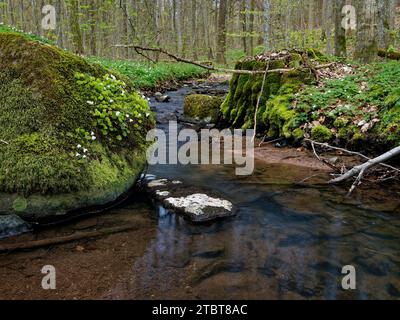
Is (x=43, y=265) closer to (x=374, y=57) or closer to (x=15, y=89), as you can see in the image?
(x=15, y=89)

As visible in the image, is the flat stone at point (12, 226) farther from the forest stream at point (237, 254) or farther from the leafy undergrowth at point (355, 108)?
the leafy undergrowth at point (355, 108)

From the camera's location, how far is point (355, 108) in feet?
22.5

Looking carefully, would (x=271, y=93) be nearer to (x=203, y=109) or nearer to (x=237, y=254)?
(x=203, y=109)

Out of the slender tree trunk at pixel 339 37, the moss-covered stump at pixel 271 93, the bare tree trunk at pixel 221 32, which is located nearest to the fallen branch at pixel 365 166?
the moss-covered stump at pixel 271 93

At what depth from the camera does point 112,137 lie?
16.7 ft

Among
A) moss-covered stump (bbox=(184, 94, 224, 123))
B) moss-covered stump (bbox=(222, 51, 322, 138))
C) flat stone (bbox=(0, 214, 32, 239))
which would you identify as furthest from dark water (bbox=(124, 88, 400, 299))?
moss-covered stump (bbox=(184, 94, 224, 123))

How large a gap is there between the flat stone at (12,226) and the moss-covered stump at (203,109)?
7.11 m

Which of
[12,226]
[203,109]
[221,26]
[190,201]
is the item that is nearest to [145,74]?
[203,109]

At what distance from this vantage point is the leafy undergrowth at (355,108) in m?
6.09

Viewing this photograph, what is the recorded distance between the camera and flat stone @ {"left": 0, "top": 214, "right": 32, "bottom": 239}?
3846mm

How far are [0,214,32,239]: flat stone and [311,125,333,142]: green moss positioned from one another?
5.25 meters

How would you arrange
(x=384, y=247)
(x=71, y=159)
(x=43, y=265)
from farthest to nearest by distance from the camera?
(x=71, y=159)
(x=384, y=247)
(x=43, y=265)

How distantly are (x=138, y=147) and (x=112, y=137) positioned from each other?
0.44 m
